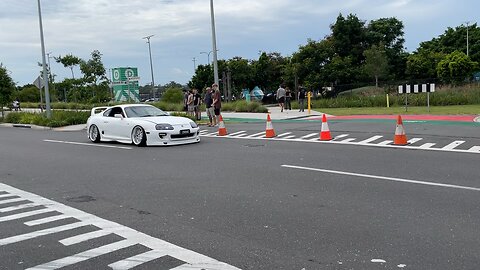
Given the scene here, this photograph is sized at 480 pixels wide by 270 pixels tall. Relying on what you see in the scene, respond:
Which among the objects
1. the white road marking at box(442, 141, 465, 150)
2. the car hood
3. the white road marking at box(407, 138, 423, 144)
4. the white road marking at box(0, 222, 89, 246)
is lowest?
the white road marking at box(442, 141, 465, 150)

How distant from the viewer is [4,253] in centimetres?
498

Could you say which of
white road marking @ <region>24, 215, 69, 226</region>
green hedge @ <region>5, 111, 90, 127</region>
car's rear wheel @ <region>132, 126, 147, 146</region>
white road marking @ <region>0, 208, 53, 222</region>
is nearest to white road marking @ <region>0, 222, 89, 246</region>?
white road marking @ <region>24, 215, 69, 226</region>

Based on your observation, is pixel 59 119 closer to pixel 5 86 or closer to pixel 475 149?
pixel 5 86

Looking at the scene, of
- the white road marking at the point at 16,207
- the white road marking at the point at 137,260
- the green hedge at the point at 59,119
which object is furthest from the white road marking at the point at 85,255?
→ the green hedge at the point at 59,119

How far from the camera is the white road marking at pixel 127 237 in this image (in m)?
4.50

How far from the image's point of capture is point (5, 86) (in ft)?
113

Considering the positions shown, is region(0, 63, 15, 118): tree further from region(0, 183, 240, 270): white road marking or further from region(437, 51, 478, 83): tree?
region(437, 51, 478, 83): tree

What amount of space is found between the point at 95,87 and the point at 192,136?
22.9 metres

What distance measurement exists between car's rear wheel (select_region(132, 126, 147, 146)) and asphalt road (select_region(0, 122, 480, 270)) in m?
1.59

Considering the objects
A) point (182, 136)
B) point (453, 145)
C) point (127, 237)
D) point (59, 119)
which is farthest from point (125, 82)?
point (127, 237)

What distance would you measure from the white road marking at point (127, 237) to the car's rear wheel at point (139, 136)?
22.2 ft

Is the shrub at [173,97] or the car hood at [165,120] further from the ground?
the shrub at [173,97]

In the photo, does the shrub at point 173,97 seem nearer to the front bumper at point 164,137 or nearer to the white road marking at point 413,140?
the front bumper at point 164,137

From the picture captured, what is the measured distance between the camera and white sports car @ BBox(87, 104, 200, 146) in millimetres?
14008
